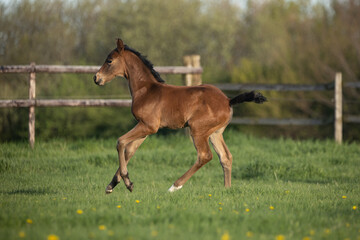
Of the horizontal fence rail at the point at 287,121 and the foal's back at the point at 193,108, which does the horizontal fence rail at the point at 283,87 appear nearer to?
the horizontal fence rail at the point at 287,121

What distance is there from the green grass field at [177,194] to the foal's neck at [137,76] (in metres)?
1.46

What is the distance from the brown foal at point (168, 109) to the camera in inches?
266

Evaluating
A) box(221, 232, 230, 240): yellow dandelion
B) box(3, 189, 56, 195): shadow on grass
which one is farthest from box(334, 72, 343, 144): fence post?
box(221, 232, 230, 240): yellow dandelion

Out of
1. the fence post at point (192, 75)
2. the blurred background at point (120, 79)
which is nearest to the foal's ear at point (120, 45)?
the fence post at point (192, 75)

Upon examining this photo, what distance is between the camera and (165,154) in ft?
34.1

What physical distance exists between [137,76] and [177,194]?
1825 mm

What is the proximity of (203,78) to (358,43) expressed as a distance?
4948 mm

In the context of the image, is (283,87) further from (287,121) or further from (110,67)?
(110,67)

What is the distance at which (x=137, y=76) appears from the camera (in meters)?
7.11

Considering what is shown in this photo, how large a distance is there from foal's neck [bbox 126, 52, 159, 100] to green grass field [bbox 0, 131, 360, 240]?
146 centimetres

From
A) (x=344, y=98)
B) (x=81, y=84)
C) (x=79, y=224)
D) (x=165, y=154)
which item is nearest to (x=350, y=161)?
(x=165, y=154)

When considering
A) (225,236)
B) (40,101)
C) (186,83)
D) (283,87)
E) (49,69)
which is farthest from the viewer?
(283,87)

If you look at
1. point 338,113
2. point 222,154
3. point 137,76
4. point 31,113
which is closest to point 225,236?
point 222,154

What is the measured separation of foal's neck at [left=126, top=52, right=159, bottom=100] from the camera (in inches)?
279
